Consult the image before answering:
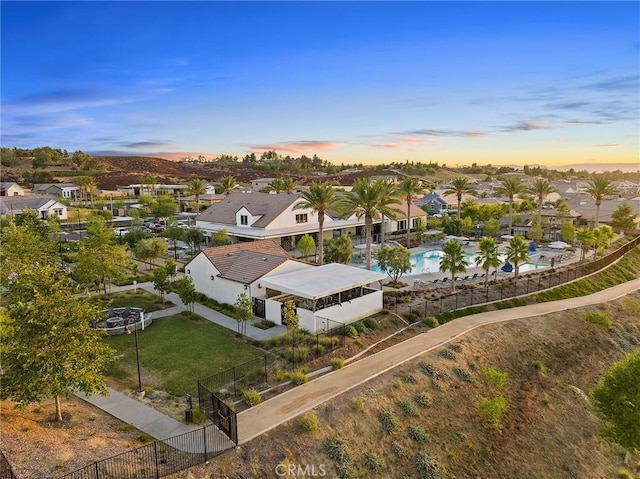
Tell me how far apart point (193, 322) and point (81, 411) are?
1070 cm

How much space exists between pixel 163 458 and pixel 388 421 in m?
8.40

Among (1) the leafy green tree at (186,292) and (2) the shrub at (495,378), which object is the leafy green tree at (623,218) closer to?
(2) the shrub at (495,378)

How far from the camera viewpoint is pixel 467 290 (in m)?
34.5

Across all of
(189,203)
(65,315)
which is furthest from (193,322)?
(189,203)

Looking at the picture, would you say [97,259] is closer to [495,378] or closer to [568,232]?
[495,378]

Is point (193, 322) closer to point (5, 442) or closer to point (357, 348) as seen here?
point (357, 348)

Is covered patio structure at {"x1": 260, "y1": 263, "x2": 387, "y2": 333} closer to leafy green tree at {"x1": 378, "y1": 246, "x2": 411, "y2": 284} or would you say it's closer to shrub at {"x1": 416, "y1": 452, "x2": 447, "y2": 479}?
leafy green tree at {"x1": 378, "y1": 246, "x2": 411, "y2": 284}

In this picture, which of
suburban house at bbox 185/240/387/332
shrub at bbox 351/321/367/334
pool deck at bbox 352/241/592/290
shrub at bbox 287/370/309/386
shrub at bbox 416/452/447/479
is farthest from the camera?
pool deck at bbox 352/241/592/290

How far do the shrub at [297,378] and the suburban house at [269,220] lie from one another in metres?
27.6

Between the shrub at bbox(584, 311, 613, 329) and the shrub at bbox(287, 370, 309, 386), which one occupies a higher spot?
the shrub at bbox(287, 370, 309, 386)

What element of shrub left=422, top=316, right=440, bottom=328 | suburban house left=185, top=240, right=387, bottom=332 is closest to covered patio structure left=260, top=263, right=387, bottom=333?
suburban house left=185, top=240, right=387, bottom=332

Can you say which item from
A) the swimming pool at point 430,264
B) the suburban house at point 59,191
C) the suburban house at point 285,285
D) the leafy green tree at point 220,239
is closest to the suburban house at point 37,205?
the suburban house at point 59,191

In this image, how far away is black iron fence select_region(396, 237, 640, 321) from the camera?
98.1ft

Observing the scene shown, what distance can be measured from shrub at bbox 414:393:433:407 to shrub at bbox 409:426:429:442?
1.46 m
